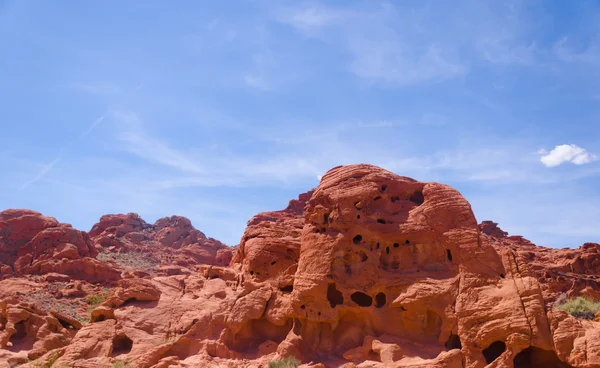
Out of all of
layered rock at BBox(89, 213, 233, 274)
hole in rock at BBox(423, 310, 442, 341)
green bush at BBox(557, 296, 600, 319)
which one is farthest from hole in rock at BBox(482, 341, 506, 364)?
layered rock at BBox(89, 213, 233, 274)

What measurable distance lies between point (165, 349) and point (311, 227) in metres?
7.39

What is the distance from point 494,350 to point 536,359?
125cm

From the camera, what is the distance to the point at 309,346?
19.8 meters

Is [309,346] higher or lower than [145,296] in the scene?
lower

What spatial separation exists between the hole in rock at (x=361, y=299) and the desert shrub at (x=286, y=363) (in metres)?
3.28

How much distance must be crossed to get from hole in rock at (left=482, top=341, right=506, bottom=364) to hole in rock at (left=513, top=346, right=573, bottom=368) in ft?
1.63

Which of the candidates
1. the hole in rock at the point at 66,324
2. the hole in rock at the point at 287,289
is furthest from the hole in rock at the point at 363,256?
the hole in rock at the point at 66,324

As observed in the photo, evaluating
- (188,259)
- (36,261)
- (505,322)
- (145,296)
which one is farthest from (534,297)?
(188,259)

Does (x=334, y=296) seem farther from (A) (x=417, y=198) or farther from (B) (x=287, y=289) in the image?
(A) (x=417, y=198)

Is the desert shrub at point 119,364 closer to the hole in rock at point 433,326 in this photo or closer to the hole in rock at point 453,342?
the hole in rock at point 433,326

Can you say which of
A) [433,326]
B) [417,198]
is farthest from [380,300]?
[417,198]

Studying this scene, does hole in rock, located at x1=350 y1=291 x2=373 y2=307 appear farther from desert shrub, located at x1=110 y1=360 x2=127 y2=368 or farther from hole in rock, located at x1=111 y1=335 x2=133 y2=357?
hole in rock, located at x1=111 y1=335 x2=133 y2=357

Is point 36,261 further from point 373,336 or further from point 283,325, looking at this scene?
point 373,336

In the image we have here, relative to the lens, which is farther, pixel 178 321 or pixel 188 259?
pixel 188 259
